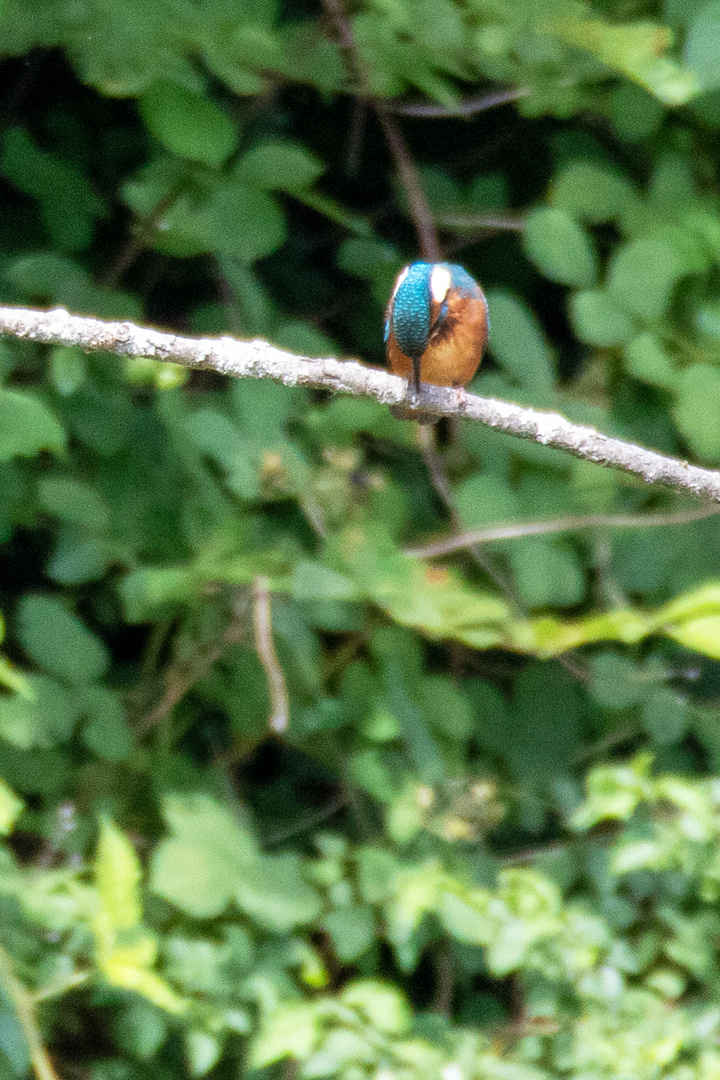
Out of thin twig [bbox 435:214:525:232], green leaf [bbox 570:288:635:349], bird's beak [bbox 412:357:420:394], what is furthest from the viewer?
thin twig [bbox 435:214:525:232]

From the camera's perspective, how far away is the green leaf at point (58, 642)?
6.90ft

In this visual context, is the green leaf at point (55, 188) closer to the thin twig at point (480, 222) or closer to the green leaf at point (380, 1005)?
the thin twig at point (480, 222)

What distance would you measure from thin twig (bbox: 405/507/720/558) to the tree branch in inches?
25.2

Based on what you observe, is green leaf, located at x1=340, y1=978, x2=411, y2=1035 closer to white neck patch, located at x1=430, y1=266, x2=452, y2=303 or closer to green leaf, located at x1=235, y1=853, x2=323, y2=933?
green leaf, located at x1=235, y1=853, x2=323, y2=933

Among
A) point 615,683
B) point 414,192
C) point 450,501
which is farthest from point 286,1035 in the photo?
point 414,192

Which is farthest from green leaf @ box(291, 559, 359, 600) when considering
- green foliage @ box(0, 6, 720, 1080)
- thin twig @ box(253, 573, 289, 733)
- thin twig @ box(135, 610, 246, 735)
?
thin twig @ box(135, 610, 246, 735)

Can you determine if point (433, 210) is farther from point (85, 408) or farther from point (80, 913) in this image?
point (80, 913)

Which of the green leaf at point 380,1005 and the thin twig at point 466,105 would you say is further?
the thin twig at point 466,105

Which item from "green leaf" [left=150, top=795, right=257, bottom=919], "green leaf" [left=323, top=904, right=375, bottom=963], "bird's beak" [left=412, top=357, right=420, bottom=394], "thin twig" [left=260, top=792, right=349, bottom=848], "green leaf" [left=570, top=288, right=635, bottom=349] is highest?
"bird's beak" [left=412, top=357, right=420, bottom=394]

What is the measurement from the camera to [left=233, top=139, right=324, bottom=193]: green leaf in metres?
2.07

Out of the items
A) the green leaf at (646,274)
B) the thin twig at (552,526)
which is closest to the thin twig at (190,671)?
the thin twig at (552,526)

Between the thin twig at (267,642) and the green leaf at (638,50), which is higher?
the green leaf at (638,50)

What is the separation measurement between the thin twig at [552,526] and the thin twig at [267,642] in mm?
294

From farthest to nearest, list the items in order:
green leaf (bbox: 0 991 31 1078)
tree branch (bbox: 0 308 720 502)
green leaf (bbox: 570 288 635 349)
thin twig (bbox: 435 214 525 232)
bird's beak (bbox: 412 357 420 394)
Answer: thin twig (bbox: 435 214 525 232) < green leaf (bbox: 570 288 635 349) < green leaf (bbox: 0 991 31 1078) < bird's beak (bbox: 412 357 420 394) < tree branch (bbox: 0 308 720 502)
